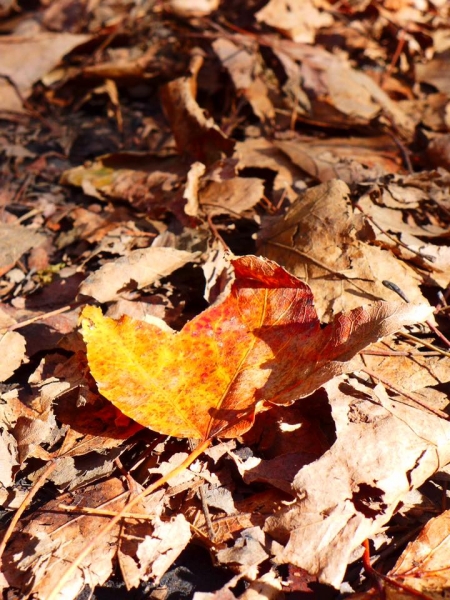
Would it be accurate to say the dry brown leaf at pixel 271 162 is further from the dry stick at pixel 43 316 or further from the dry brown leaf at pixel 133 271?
the dry stick at pixel 43 316

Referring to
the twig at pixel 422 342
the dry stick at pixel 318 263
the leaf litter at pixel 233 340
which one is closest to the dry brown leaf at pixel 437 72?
the leaf litter at pixel 233 340

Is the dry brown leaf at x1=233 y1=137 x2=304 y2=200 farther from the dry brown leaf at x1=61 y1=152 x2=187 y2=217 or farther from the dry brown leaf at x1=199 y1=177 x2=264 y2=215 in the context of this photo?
the dry brown leaf at x1=61 y1=152 x2=187 y2=217

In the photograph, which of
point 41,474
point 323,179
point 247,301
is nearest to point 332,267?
point 247,301

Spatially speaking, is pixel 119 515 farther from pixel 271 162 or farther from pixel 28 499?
pixel 271 162

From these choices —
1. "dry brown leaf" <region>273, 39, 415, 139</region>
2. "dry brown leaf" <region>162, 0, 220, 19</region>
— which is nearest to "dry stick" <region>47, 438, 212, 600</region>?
"dry brown leaf" <region>273, 39, 415, 139</region>

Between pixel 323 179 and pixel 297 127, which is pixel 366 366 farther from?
pixel 297 127

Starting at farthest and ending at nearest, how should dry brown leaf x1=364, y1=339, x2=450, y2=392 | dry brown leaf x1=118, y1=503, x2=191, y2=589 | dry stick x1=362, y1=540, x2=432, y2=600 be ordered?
1. dry brown leaf x1=364, y1=339, x2=450, y2=392
2. dry brown leaf x1=118, y1=503, x2=191, y2=589
3. dry stick x1=362, y1=540, x2=432, y2=600

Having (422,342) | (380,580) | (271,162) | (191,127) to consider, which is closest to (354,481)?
(380,580)
